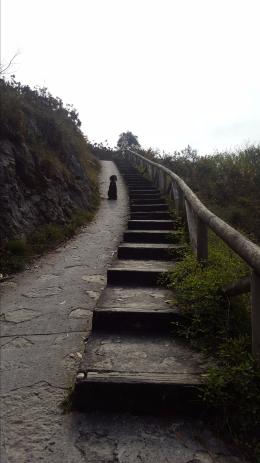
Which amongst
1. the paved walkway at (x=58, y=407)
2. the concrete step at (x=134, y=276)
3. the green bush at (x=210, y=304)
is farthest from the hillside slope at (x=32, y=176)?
the green bush at (x=210, y=304)

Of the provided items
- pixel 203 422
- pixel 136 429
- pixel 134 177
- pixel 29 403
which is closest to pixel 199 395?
pixel 203 422

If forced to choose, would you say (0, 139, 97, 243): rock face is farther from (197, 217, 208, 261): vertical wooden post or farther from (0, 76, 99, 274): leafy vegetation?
(197, 217, 208, 261): vertical wooden post

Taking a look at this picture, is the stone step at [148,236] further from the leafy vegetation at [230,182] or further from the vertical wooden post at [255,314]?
the vertical wooden post at [255,314]

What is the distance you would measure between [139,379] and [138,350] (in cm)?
53

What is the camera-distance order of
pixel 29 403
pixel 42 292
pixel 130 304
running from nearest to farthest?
pixel 29 403
pixel 130 304
pixel 42 292

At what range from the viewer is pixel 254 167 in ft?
43.9

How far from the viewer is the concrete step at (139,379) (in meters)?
2.57

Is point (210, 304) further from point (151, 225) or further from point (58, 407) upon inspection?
point (151, 225)

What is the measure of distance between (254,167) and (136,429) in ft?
40.6

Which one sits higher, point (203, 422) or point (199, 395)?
point (199, 395)

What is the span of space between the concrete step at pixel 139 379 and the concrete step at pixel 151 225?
4.06 m

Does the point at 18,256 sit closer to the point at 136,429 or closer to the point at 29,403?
the point at 29,403

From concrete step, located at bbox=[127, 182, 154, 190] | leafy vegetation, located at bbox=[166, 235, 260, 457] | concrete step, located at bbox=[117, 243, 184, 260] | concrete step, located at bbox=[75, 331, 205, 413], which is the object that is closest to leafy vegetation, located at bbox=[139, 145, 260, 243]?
concrete step, located at bbox=[127, 182, 154, 190]

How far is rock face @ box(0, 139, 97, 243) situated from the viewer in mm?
6961
